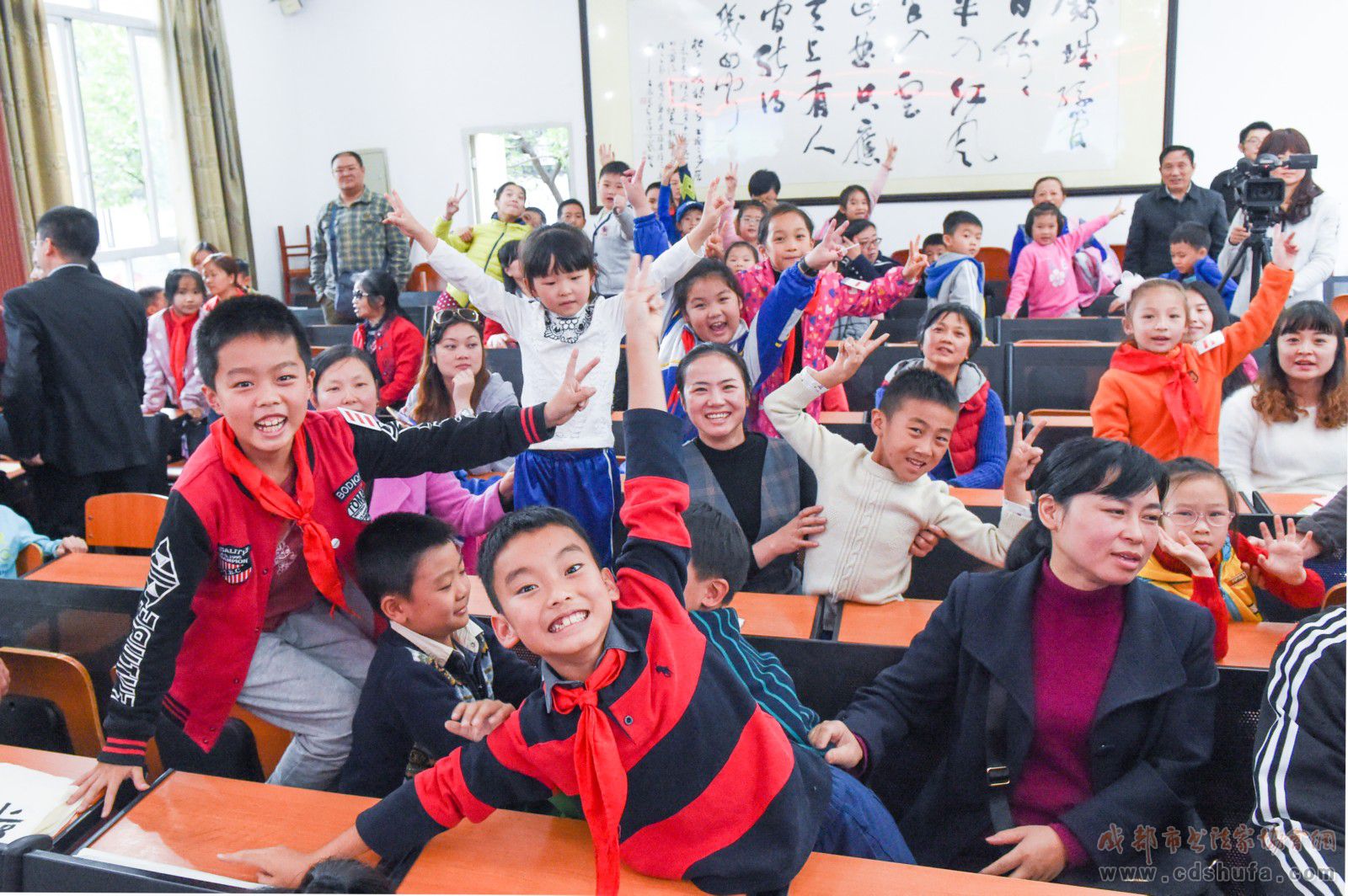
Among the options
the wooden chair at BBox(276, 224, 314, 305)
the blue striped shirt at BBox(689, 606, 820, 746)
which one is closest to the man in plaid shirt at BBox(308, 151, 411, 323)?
the wooden chair at BBox(276, 224, 314, 305)

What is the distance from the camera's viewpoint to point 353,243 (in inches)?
221

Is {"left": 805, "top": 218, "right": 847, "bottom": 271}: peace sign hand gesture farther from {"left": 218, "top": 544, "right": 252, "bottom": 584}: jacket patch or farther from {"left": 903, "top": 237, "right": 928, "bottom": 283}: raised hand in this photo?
{"left": 218, "top": 544, "right": 252, "bottom": 584}: jacket patch

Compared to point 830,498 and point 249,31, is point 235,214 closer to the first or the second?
point 249,31

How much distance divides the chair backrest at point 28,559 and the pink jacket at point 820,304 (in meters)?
1.93

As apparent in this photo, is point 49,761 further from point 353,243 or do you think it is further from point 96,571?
point 353,243

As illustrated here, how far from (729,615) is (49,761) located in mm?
1002

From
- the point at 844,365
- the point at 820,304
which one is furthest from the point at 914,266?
the point at 844,365

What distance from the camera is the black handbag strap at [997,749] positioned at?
1.29 m

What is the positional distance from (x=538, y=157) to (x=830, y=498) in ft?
21.2

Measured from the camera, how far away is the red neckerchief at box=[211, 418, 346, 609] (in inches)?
53.7

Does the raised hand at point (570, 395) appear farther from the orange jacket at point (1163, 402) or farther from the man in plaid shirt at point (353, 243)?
the man in plaid shirt at point (353, 243)

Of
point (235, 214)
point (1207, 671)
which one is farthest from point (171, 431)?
point (235, 214)

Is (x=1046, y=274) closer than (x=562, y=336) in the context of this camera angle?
No

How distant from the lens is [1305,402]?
2.40 metres
